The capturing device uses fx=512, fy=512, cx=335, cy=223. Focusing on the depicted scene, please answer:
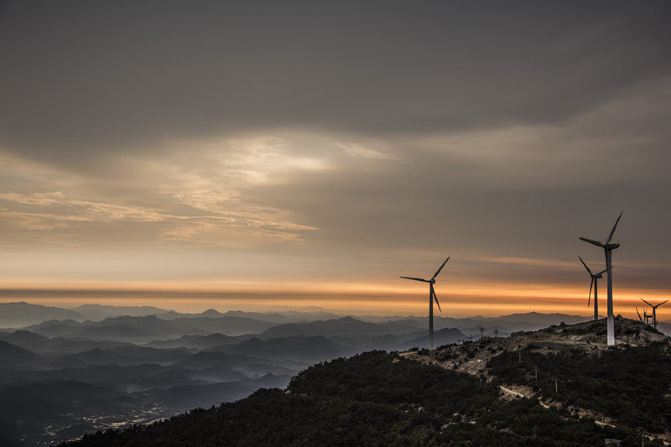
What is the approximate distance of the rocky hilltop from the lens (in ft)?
181

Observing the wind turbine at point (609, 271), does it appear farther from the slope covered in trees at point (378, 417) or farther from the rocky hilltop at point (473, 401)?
the slope covered in trees at point (378, 417)

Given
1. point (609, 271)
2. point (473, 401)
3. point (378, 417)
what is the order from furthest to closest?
point (609, 271) → point (378, 417) → point (473, 401)

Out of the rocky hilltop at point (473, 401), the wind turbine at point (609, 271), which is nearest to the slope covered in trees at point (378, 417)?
the rocky hilltop at point (473, 401)

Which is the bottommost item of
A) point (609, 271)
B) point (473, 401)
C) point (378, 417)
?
point (378, 417)

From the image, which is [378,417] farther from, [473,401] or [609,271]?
[609,271]

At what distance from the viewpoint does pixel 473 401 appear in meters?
68.1

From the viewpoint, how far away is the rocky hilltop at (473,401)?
55219mm

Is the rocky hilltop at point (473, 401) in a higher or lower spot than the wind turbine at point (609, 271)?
lower

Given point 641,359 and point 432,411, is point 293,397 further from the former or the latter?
point 641,359

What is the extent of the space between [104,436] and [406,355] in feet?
196

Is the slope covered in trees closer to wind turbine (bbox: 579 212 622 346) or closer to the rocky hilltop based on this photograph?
the rocky hilltop

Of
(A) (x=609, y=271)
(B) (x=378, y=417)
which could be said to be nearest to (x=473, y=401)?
(B) (x=378, y=417)

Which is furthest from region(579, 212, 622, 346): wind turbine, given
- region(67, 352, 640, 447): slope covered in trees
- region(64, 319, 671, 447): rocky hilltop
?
region(67, 352, 640, 447): slope covered in trees

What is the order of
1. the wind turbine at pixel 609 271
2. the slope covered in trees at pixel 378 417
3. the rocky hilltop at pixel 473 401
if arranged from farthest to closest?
the wind turbine at pixel 609 271 < the rocky hilltop at pixel 473 401 < the slope covered in trees at pixel 378 417
